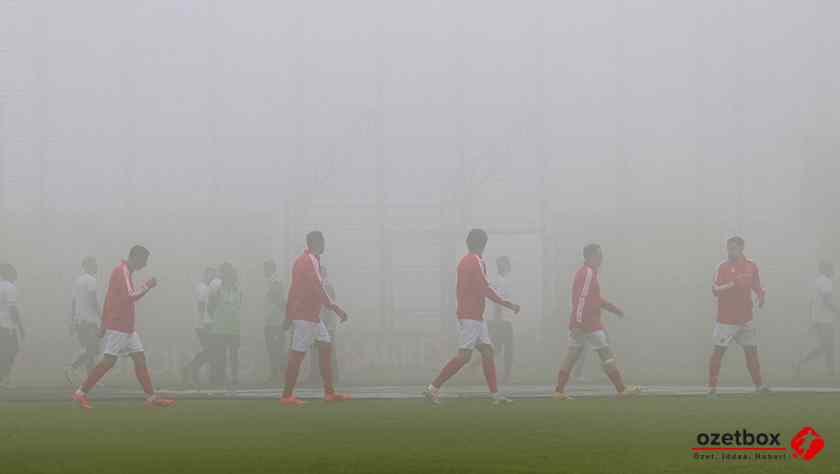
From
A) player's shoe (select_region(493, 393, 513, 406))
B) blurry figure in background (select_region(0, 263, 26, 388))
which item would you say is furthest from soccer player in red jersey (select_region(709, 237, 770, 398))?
blurry figure in background (select_region(0, 263, 26, 388))

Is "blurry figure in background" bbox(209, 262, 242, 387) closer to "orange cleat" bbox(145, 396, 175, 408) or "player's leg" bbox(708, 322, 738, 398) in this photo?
"orange cleat" bbox(145, 396, 175, 408)

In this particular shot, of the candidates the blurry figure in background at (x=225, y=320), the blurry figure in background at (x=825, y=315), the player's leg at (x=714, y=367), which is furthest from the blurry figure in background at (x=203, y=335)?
the blurry figure in background at (x=825, y=315)

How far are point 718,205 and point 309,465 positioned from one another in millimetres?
24906

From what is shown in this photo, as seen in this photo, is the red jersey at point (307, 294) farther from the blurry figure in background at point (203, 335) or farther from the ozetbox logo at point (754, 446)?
the blurry figure in background at point (203, 335)

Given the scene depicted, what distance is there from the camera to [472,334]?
15.7m

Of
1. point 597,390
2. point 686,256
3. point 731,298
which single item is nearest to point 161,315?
point 686,256

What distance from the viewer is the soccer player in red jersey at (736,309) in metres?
17.3

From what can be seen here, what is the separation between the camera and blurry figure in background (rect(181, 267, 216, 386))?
902 inches

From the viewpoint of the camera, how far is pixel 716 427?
497 inches

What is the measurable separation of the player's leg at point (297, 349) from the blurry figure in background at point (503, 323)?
7576 millimetres

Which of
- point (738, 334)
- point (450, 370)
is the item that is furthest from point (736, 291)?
point (450, 370)

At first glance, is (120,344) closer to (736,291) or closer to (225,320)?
(225,320)

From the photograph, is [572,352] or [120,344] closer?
[120,344]

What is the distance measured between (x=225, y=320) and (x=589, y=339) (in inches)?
312
